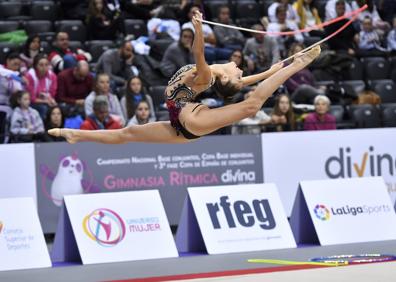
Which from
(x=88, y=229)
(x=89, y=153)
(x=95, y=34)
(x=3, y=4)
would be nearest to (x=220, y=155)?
(x=89, y=153)

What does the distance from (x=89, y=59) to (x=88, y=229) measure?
4128 millimetres

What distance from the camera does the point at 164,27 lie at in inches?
555

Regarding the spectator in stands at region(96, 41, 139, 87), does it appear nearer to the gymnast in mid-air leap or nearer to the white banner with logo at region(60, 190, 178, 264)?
the white banner with logo at region(60, 190, 178, 264)

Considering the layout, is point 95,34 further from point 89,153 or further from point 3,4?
point 89,153

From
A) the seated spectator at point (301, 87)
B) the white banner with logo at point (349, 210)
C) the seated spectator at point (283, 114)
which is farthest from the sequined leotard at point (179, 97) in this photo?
the seated spectator at point (301, 87)

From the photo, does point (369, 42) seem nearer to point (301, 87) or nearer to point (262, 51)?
point (262, 51)

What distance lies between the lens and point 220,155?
11820mm

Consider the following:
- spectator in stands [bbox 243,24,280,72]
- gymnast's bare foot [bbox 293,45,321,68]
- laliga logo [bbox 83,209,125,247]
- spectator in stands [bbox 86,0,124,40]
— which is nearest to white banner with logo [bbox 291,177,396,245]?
laliga logo [bbox 83,209,125,247]

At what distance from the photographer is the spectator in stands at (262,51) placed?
13.8 metres

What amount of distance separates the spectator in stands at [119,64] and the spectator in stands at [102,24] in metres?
0.91

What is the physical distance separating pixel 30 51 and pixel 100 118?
1777mm

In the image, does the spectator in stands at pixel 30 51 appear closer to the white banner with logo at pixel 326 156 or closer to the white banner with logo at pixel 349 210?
the white banner with logo at pixel 326 156

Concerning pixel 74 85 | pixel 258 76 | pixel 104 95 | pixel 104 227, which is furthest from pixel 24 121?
pixel 258 76

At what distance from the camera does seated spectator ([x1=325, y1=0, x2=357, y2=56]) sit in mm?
15008
